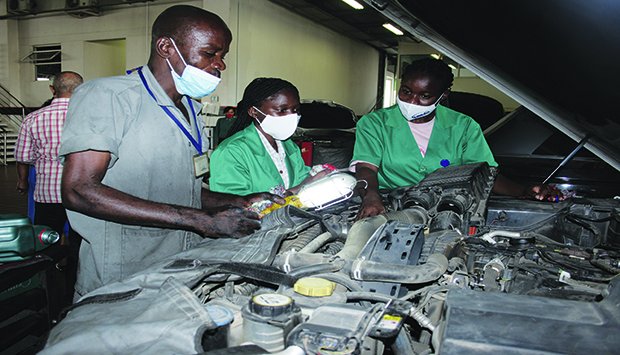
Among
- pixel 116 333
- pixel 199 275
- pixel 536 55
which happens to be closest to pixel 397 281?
pixel 199 275

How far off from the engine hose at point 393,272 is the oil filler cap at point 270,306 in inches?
13.5

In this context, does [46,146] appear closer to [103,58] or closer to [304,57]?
[304,57]

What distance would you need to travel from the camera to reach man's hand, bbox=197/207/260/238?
1.74m

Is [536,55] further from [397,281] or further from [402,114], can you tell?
[402,114]

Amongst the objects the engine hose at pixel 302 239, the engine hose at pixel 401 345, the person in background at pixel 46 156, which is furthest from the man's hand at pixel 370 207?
the person in background at pixel 46 156

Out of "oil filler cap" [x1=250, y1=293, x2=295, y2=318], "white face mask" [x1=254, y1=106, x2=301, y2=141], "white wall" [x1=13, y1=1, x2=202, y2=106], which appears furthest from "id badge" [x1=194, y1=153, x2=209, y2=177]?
"white wall" [x1=13, y1=1, x2=202, y2=106]

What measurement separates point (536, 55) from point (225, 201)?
1.49 metres

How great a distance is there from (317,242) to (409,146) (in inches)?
50.0

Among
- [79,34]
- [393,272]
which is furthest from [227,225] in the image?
[79,34]

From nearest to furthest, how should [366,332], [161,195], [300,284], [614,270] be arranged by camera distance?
1. [366,332]
2. [300,284]
3. [614,270]
4. [161,195]

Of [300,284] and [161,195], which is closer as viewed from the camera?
[300,284]

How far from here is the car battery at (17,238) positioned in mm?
1907

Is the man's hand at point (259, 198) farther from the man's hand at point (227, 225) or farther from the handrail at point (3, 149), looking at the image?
the handrail at point (3, 149)

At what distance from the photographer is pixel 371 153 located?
2.86 meters
